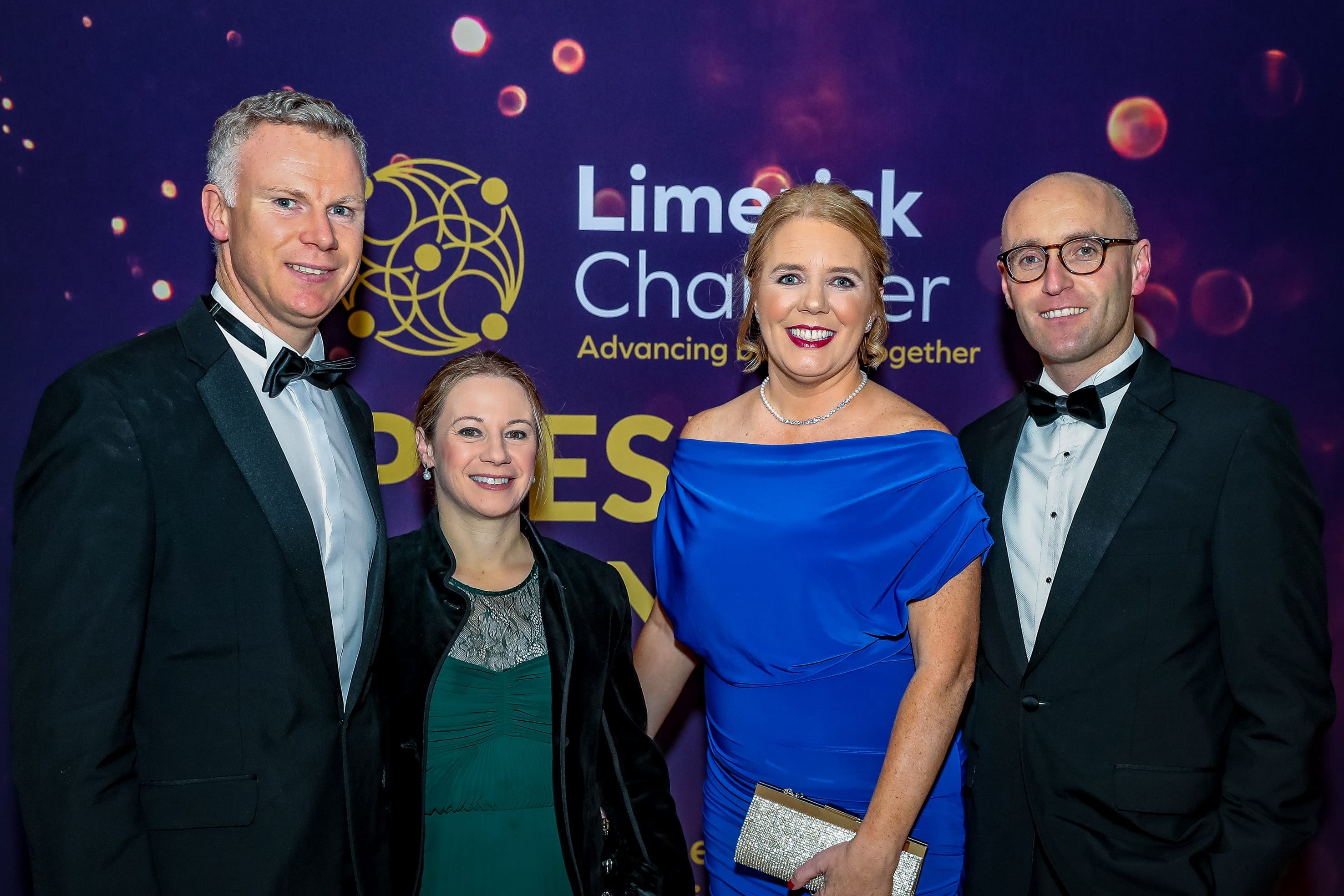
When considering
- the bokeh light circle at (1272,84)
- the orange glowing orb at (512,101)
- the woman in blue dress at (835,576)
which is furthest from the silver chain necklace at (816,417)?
the bokeh light circle at (1272,84)

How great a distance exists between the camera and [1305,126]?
11.2 ft

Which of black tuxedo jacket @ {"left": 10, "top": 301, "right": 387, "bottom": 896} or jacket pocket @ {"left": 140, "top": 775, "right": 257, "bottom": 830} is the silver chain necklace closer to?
black tuxedo jacket @ {"left": 10, "top": 301, "right": 387, "bottom": 896}

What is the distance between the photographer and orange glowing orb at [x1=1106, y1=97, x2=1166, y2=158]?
3.39 m

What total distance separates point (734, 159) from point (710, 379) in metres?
0.77

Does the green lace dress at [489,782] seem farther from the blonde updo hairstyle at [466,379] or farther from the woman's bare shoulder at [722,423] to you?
the woman's bare shoulder at [722,423]

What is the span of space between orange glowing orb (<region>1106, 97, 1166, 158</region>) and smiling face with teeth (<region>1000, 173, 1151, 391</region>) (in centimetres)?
133

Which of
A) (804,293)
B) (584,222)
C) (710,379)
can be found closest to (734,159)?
(584,222)

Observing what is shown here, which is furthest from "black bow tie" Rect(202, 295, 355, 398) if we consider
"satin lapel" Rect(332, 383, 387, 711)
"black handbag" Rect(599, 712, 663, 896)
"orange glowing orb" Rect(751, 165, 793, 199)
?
"orange glowing orb" Rect(751, 165, 793, 199)

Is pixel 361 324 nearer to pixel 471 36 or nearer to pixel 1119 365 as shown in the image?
pixel 471 36

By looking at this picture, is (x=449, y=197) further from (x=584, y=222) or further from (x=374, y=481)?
(x=374, y=481)

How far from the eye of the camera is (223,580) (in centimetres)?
176

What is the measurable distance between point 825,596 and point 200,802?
133cm

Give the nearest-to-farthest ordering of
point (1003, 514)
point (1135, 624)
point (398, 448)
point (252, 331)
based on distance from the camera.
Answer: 1. point (252, 331)
2. point (1135, 624)
3. point (1003, 514)
4. point (398, 448)

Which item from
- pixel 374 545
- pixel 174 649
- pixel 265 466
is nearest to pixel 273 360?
pixel 265 466
